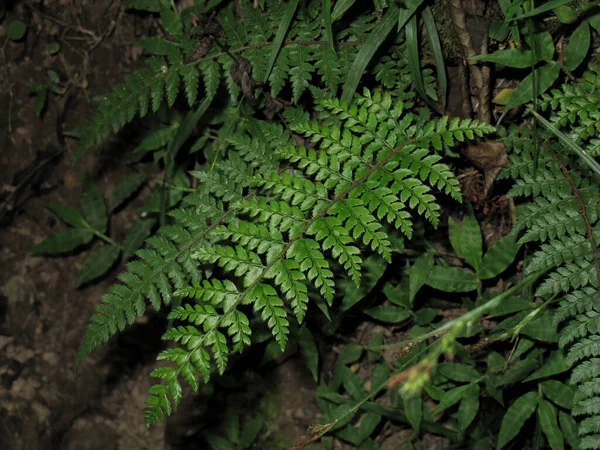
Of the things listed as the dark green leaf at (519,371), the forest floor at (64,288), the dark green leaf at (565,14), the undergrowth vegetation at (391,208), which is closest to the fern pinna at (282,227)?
the undergrowth vegetation at (391,208)

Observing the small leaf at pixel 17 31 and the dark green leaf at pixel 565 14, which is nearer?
the dark green leaf at pixel 565 14

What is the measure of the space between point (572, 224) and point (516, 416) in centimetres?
95

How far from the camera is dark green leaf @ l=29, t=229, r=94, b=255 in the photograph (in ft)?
11.9

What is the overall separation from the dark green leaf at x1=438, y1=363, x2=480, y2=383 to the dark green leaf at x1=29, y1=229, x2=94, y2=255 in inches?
92.4

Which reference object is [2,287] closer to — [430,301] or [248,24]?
[248,24]

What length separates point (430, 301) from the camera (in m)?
2.97

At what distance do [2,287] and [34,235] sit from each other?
420 mm

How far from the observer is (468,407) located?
2598mm

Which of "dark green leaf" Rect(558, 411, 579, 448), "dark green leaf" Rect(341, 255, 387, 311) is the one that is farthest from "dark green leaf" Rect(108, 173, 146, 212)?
"dark green leaf" Rect(558, 411, 579, 448)

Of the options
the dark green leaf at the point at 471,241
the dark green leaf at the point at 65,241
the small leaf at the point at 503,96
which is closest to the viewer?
the small leaf at the point at 503,96

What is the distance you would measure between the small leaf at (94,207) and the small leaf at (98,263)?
0.51ft

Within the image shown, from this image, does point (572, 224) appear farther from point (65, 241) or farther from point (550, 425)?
point (65, 241)

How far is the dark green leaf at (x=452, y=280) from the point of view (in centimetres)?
265

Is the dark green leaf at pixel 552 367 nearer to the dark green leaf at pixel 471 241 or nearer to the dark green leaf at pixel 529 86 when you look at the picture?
the dark green leaf at pixel 471 241
